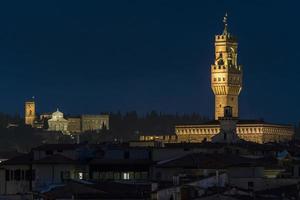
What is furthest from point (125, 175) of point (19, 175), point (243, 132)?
point (243, 132)

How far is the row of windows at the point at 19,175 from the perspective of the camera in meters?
71.1

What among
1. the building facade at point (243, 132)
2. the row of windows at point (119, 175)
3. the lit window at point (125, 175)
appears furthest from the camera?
the building facade at point (243, 132)

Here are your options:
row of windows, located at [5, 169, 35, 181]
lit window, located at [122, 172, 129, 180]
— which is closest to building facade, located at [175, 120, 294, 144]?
row of windows, located at [5, 169, 35, 181]

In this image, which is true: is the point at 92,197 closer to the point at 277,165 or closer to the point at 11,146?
the point at 277,165

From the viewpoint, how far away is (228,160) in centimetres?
6638

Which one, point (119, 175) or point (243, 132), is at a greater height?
point (243, 132)

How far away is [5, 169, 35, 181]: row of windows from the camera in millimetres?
71125

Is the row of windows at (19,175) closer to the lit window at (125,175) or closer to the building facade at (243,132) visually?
the lit window at (125,175)

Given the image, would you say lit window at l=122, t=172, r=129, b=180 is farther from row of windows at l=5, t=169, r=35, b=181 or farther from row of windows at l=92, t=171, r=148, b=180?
row of windows at l=5, t=169, r=35, b=181

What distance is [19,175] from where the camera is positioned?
72062 millimetres

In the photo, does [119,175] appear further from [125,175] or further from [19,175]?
[19,175]

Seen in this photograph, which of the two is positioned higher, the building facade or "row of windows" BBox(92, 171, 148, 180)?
the building facade

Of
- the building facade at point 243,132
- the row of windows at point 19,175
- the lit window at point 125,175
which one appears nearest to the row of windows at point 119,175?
the lit window at point 125,175

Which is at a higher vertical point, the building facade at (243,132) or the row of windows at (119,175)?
the building facade at (243,132)
